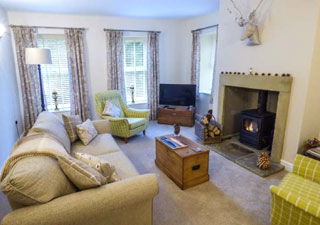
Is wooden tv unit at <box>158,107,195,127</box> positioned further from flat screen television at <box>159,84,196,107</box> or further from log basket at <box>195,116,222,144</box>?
log basket at <box>195,116,222,144</box>

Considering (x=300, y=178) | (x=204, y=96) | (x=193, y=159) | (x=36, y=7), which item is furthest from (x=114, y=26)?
(x=300, y=178)

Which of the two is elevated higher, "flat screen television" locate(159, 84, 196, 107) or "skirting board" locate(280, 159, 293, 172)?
"flat screen television" locate(159, 84, 196, 107)

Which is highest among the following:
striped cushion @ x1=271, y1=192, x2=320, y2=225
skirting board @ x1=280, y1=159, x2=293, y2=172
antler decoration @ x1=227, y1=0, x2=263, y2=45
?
antler decoration @ x1=227, y1=0, x2=263, y2=45

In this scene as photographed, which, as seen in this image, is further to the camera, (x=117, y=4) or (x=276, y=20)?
(x=117, y=4)

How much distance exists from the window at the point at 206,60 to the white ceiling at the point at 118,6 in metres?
A: 0.68

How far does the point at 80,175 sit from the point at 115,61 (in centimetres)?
386

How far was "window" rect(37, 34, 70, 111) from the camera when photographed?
445 centimetres

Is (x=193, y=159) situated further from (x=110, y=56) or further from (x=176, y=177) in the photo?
(x=110, y=56)

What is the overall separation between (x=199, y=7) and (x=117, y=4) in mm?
1625

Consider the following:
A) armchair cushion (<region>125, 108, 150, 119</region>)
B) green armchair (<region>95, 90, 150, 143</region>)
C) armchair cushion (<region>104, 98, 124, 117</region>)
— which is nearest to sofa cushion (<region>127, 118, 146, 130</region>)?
green armchair (<region>95, 90, 150, 143</region>)

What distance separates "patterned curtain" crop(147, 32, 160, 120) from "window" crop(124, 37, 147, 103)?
0.18 m

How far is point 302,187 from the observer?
6.26 ft

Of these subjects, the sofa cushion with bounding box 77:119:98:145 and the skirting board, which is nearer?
the sofa cushion with bounding box 77:119:98:145

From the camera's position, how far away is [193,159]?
2551mm
